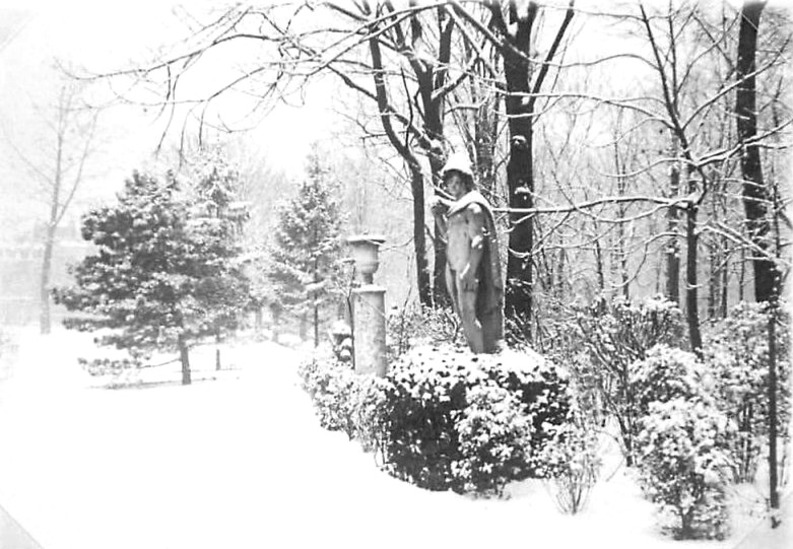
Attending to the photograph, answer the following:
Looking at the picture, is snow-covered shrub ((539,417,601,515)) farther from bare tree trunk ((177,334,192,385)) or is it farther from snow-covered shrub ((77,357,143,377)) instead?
snow-covered shrub ((77,357,143,377))

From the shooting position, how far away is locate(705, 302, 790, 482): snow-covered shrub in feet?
9.86

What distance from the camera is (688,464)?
2803mm

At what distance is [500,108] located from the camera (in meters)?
3.45

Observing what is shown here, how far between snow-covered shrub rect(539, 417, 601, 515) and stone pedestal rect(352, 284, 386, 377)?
1000mm

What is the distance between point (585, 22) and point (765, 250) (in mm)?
1316

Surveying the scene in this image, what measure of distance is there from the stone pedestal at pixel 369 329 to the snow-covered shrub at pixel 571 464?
39.4 inches

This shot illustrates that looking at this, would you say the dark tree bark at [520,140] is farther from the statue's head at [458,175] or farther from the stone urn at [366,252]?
the stone urn at [366,252]

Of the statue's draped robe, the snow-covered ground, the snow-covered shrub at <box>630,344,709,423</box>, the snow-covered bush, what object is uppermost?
the statue's draped robe

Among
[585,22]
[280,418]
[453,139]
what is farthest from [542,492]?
[585,22]

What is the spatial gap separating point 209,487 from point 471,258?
1541 millimetres

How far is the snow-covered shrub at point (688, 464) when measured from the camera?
9.21 ft

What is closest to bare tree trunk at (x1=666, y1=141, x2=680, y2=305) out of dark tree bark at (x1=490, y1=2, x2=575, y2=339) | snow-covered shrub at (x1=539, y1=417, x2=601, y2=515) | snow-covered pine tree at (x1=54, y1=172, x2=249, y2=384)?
dark tree bark at (x1=490, y1=2, x2=575, y2=339)

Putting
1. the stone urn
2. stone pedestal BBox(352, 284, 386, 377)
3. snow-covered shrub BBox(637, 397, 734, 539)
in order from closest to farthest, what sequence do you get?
snow-covered shrub BBox(637, 397, 734, 539)
the stone urn
stone pedestal BBox(352, 284, 386, 377)

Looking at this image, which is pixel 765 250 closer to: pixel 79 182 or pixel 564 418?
pixel 564 418
